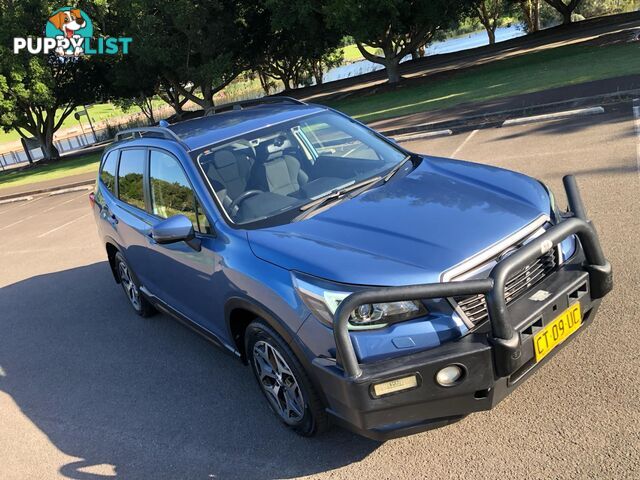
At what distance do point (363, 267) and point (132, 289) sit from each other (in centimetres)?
378

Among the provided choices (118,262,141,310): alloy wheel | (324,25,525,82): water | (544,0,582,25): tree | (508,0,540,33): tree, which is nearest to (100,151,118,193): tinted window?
(118,262,141,310): alloy wheel

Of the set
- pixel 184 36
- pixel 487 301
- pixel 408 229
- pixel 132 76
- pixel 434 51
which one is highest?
pixel 184 36

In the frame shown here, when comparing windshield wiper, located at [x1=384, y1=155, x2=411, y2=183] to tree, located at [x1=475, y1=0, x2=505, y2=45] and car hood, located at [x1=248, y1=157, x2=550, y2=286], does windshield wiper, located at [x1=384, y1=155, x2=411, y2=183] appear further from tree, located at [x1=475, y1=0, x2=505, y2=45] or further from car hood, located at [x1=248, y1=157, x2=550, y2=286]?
tree, located at [x1=475, y1=0, x2=505, y2=45]

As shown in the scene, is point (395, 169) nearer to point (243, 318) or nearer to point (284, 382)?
point (243, 318)

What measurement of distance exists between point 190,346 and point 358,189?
227 cm

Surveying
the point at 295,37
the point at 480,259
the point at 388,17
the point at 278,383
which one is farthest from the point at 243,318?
the point at 295,37

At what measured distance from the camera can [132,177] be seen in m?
5.05

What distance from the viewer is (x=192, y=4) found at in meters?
29.3

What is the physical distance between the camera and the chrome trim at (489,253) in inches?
107

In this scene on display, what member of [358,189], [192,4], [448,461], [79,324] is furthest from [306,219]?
[192,4]

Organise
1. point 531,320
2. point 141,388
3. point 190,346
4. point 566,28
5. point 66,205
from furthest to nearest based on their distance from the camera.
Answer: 1. point 566,28
2. point 66,205
3. point 190,346
4. point 141,388
5. point 531,320

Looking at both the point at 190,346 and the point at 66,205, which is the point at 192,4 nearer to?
the point at 66,205

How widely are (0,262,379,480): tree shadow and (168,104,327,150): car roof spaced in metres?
1.65

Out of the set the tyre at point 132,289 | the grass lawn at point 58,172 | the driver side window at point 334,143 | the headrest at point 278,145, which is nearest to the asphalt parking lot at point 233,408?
the tyre at point 132,289
